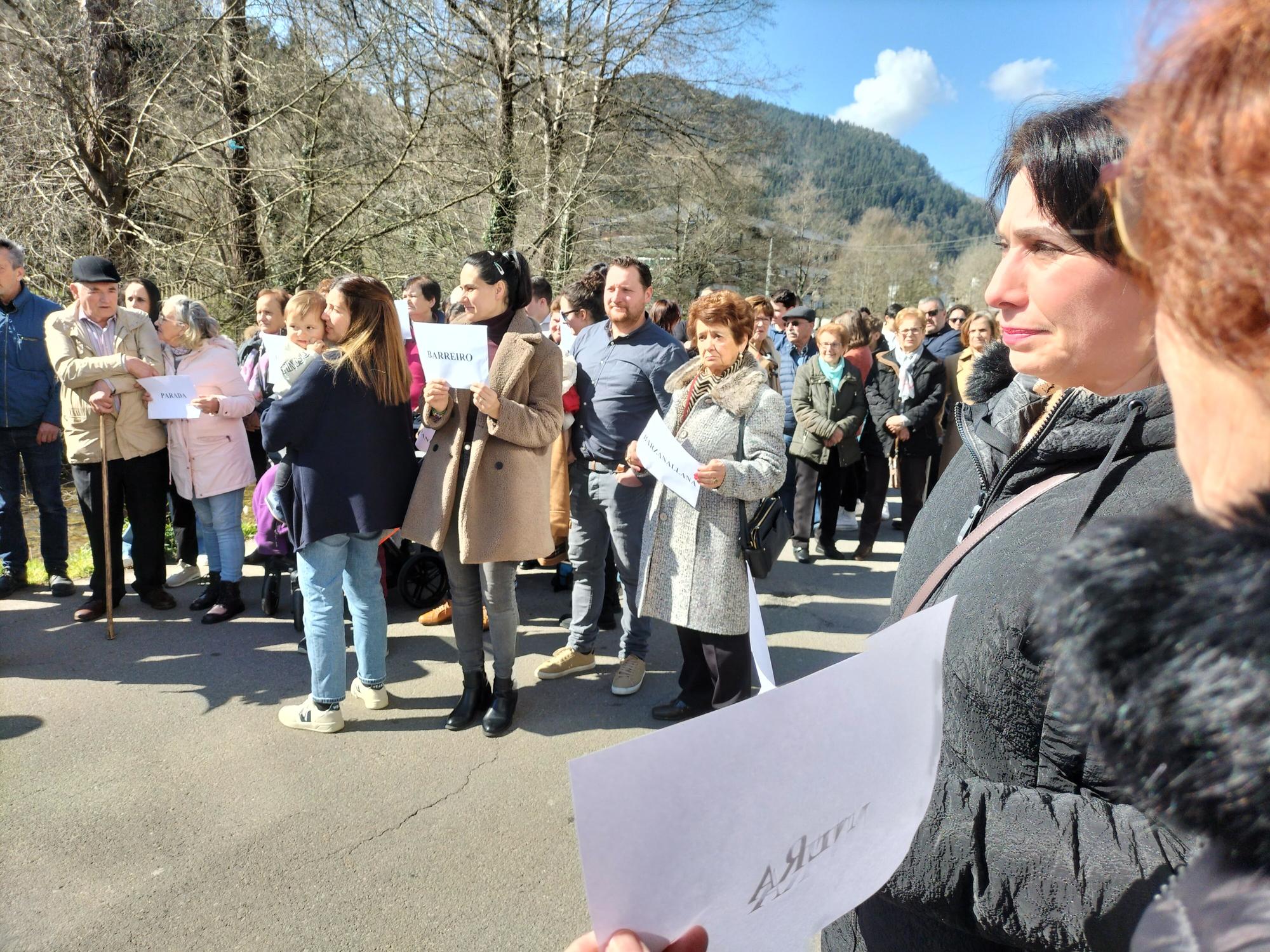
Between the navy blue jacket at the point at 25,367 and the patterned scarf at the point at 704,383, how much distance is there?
156 inches

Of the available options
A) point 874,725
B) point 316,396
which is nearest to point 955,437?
point 316,396

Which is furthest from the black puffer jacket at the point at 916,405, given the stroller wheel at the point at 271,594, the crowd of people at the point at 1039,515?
the stroller wheel at the point at 271,594

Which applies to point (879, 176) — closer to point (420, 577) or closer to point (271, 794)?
point (420, 577)

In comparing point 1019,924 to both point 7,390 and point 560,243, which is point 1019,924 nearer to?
point 7,390

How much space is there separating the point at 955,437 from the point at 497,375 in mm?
4815

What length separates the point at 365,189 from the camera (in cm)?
969

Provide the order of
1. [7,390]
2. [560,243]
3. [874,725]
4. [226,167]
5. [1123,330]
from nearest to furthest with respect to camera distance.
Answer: [874,725] → [1123,330] → [7,390] → [226,167] → [560,243]

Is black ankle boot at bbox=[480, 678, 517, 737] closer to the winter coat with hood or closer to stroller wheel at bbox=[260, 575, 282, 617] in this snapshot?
stroller wheel at bbox=[260, 575, 282, 617]

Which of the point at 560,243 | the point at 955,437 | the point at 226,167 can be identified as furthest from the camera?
the point at 560,243

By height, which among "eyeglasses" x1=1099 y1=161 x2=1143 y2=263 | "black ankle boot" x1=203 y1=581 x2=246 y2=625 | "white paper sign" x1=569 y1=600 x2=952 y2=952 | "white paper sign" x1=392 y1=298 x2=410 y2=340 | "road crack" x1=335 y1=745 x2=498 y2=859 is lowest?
"road crack" x1=335 y1=745 x2=498 y2=859

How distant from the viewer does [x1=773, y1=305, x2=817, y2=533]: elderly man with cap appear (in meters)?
6.88

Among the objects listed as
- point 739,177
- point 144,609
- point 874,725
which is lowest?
point 144,609

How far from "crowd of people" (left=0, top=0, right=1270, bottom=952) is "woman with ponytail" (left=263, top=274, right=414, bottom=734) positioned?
1cm

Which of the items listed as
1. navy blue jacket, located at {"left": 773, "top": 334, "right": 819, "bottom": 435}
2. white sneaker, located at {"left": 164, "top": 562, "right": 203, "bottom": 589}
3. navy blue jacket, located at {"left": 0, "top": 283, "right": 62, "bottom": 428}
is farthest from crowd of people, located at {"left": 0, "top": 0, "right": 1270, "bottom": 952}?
navy blue jacket, located at {"left": 773, "top": 334, "right": 819, "bottom": 435}
